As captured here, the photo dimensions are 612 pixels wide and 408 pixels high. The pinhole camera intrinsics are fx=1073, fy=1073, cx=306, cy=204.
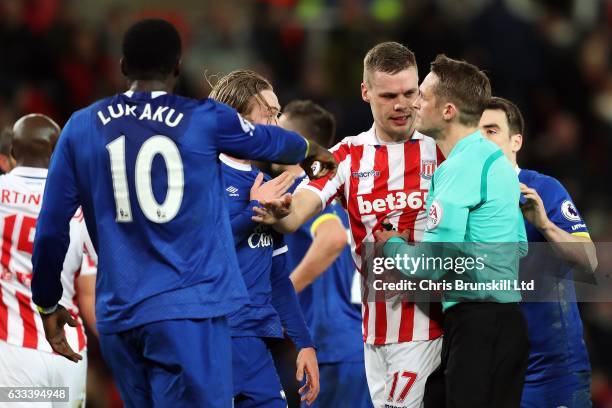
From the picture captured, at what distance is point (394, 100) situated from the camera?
18.7ft

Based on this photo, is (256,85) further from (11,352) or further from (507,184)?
(11,352)

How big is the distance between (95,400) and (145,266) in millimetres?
5733

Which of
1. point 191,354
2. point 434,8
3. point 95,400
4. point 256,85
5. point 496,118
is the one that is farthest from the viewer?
point 434,8

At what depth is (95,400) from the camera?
9.84 metres

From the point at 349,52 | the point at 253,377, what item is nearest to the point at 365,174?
the point at 253,377

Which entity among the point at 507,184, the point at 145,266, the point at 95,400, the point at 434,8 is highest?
the point at 434,8

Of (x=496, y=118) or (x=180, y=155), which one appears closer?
(x=180, y=155)

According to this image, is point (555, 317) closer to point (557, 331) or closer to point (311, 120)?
point (557, 331)

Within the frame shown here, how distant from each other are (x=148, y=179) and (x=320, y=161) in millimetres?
872

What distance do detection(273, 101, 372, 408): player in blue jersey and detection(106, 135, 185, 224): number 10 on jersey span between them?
2.05 meters

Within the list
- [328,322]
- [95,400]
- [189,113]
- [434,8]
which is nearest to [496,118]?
[328,322]

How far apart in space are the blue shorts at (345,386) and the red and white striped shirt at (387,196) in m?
1.24

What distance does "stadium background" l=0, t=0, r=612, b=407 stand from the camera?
39.6 ft

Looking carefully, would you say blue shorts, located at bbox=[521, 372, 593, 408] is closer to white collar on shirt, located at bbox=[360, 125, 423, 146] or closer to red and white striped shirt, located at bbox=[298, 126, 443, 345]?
red and white striped shirt, located at bbox=[298, 126, 443, 345]
